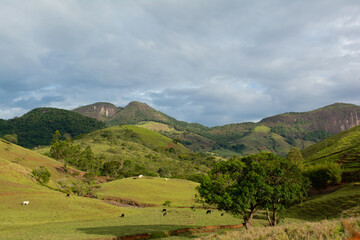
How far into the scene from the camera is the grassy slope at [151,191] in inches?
3570

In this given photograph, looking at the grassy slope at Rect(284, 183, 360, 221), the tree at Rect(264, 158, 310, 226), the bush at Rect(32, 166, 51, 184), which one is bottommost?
the grassy slope at Rect(284, 183, 360, 221)

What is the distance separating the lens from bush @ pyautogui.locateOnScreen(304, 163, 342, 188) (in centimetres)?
8319

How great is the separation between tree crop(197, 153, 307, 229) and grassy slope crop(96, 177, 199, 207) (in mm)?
51024

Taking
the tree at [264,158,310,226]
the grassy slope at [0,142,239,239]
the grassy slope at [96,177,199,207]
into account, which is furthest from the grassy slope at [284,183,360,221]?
the grassy slope at [96,177,199,207]

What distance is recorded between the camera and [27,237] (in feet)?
105

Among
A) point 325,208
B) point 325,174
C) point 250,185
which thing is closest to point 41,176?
point 250,185

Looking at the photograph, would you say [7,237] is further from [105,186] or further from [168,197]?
[105,186]

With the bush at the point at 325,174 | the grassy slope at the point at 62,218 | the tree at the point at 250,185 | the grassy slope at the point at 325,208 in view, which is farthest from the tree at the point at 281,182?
the bush at the point at 325,174

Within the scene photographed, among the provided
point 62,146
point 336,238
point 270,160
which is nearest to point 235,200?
point 270,160

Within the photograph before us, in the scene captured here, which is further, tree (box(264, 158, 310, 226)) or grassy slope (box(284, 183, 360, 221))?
grassy slope (box(284, 183, 360, 221))

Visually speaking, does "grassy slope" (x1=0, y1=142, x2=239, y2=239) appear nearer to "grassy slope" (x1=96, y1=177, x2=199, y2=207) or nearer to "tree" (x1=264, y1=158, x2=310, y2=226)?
"tree" (x1=264, y1=158, x2=310, y2=226)

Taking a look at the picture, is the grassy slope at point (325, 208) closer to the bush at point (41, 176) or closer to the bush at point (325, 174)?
the bush at point (325, 174)

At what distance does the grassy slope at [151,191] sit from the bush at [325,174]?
47.2 metres

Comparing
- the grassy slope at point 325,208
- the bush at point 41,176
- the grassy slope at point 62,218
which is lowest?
the grassy slope at point 325,208
